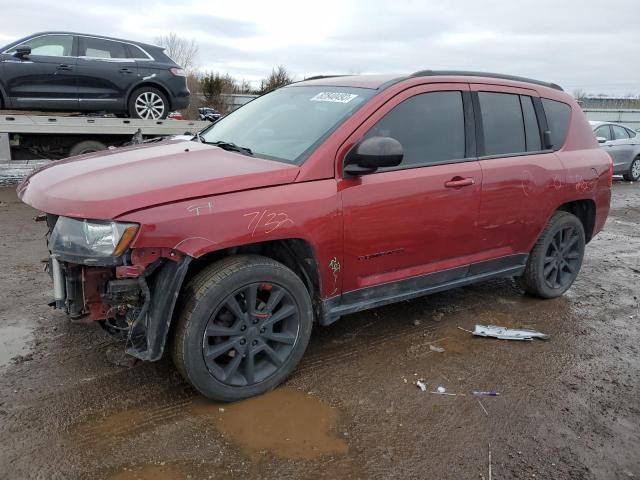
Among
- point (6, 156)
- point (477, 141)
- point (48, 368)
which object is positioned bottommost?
point (48, 368)

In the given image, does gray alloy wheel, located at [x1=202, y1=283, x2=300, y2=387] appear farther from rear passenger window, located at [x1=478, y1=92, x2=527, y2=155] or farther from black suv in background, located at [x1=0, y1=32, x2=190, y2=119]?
black suv in background, located at [x1=0, y1=32, x2=190, y2=119]

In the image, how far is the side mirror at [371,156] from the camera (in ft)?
10.1

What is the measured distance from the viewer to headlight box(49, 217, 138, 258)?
8.41 ft

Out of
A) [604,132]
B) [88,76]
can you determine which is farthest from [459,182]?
[604,132]

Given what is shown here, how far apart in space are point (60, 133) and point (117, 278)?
702cm

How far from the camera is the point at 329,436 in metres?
2.75

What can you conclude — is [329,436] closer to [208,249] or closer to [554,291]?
[208,249]

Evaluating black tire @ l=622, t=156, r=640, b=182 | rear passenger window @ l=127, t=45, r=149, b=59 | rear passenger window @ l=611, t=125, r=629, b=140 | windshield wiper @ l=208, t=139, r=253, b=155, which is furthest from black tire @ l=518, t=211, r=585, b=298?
black tire @ l=622, t=156, r=640, b=182

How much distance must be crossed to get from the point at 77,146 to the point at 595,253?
26.2ft

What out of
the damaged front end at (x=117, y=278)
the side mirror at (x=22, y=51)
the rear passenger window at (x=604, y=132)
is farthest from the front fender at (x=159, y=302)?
the rear passenger window at (x=604, y=132)

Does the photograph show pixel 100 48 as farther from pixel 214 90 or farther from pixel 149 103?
pixel 214 90

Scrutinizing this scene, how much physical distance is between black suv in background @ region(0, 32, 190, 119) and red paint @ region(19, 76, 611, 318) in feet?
21.3

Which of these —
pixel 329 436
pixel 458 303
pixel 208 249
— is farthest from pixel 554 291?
pixel 208 249

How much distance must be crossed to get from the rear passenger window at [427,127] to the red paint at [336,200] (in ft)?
0.21
